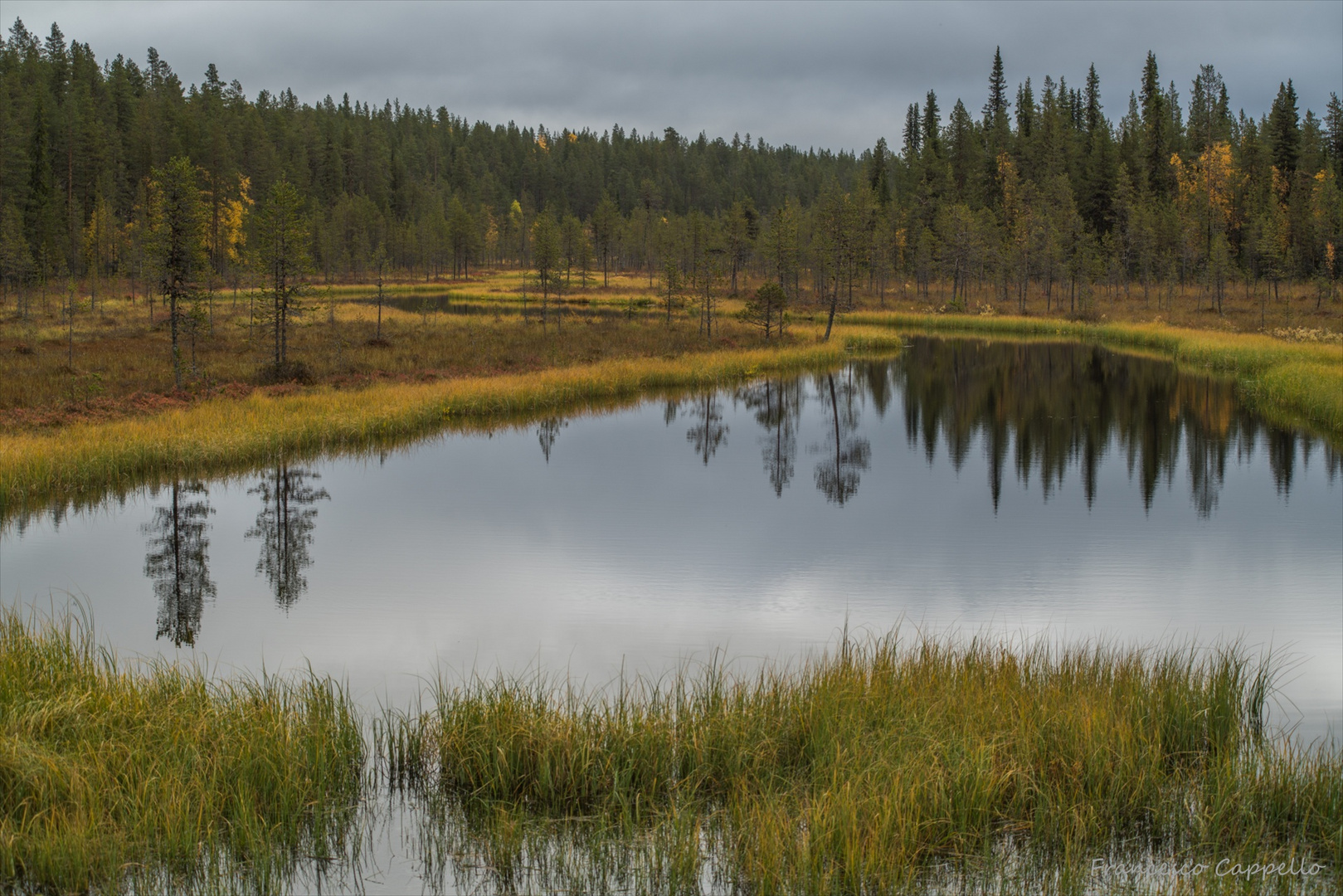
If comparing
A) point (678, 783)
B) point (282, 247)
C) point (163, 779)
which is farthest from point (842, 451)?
point (163, 779)

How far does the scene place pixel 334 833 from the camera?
7375mm

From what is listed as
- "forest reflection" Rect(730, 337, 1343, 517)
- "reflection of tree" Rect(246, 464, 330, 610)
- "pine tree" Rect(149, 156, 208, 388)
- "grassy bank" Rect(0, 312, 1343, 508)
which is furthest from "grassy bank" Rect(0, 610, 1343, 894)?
"pine tree" Rect(149, 156, 208, 388)

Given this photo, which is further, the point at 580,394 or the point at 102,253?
the point at 102,253

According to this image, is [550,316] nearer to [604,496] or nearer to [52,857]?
[604,496]

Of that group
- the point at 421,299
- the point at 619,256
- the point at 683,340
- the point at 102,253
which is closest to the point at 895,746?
the point at 683,340

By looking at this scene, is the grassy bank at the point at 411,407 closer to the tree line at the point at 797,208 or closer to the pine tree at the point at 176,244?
the pine tree at the point at 176,244

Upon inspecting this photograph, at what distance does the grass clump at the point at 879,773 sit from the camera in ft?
21.8

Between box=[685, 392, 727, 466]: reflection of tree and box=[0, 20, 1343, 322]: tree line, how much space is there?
904 inches

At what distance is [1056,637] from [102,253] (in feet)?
290

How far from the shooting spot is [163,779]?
7.07 m

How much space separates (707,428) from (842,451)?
5106 mm

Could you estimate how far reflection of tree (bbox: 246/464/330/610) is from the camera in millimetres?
15156

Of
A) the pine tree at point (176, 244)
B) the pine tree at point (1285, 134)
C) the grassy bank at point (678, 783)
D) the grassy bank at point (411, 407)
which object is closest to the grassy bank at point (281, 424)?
the grassy bank at point (411, 407)

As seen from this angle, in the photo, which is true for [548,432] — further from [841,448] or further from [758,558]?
[758,558]
